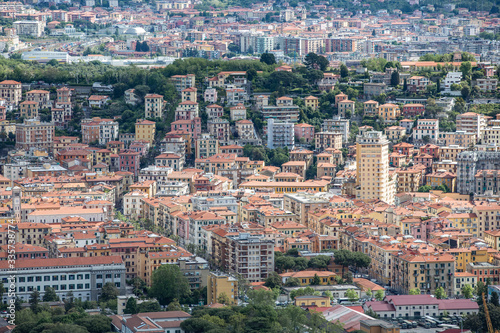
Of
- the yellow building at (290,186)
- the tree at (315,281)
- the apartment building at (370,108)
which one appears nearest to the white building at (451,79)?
the apartment building at (370,108)

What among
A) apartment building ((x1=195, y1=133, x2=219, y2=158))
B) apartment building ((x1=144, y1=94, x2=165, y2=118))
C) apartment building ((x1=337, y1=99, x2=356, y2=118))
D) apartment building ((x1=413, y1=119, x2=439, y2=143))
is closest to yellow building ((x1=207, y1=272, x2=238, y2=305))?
apartment building ((x1=195, y1=133, x2=219, y2=158))

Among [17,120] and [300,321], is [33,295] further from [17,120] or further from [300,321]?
[17,120]

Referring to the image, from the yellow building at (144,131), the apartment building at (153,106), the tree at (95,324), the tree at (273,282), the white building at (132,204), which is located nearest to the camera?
the tree at (95,324)

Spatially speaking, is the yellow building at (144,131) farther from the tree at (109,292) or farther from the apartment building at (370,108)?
the tree at (109,292)

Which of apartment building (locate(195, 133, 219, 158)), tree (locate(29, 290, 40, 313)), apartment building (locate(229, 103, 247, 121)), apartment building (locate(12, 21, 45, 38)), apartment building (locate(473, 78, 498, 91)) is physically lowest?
tree (locate(29, 290, 40, 313))

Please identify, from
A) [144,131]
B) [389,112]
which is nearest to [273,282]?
[144,131]

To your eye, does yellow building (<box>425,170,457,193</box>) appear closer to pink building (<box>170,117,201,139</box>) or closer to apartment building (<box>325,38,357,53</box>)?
pink building (<box>170,117,201,139</box>)
